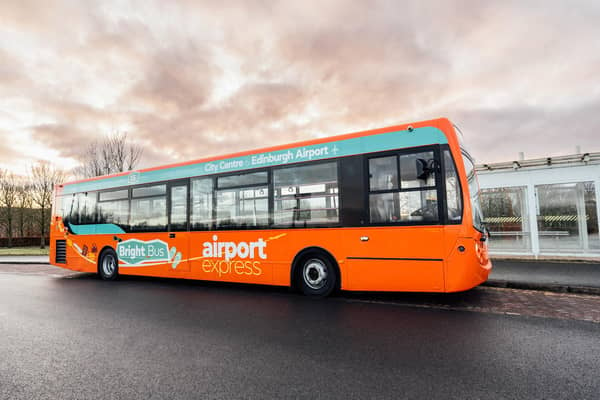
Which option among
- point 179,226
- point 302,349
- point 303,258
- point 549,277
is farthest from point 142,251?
point 549,277

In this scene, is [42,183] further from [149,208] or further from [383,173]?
[383,173]

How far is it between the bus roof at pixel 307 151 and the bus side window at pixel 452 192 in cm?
43

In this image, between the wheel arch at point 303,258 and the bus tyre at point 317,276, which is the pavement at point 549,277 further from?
the bus tyre at point 317,276

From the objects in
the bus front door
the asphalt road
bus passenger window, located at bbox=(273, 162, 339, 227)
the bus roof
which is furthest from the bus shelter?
the bus front door

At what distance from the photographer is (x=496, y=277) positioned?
8.48m

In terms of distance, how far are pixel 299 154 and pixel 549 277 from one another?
6817 mm

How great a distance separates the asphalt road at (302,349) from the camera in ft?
9.79

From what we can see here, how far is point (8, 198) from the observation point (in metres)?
39.9

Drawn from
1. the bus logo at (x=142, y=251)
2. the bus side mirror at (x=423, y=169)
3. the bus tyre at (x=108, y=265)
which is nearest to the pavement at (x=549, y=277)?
the bus side mirror at (x=423, y=169)

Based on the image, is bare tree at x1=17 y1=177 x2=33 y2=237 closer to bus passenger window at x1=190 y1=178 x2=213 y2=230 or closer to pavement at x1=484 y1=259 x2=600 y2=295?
bus passenger window at x1=190 y1=178 x2=213 y2=230

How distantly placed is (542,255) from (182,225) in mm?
12696

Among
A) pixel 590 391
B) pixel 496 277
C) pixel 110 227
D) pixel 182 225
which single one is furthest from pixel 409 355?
pixel 110 227

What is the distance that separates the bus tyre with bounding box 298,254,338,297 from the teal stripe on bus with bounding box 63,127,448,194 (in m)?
2.11

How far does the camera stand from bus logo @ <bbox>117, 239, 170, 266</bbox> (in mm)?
9297
